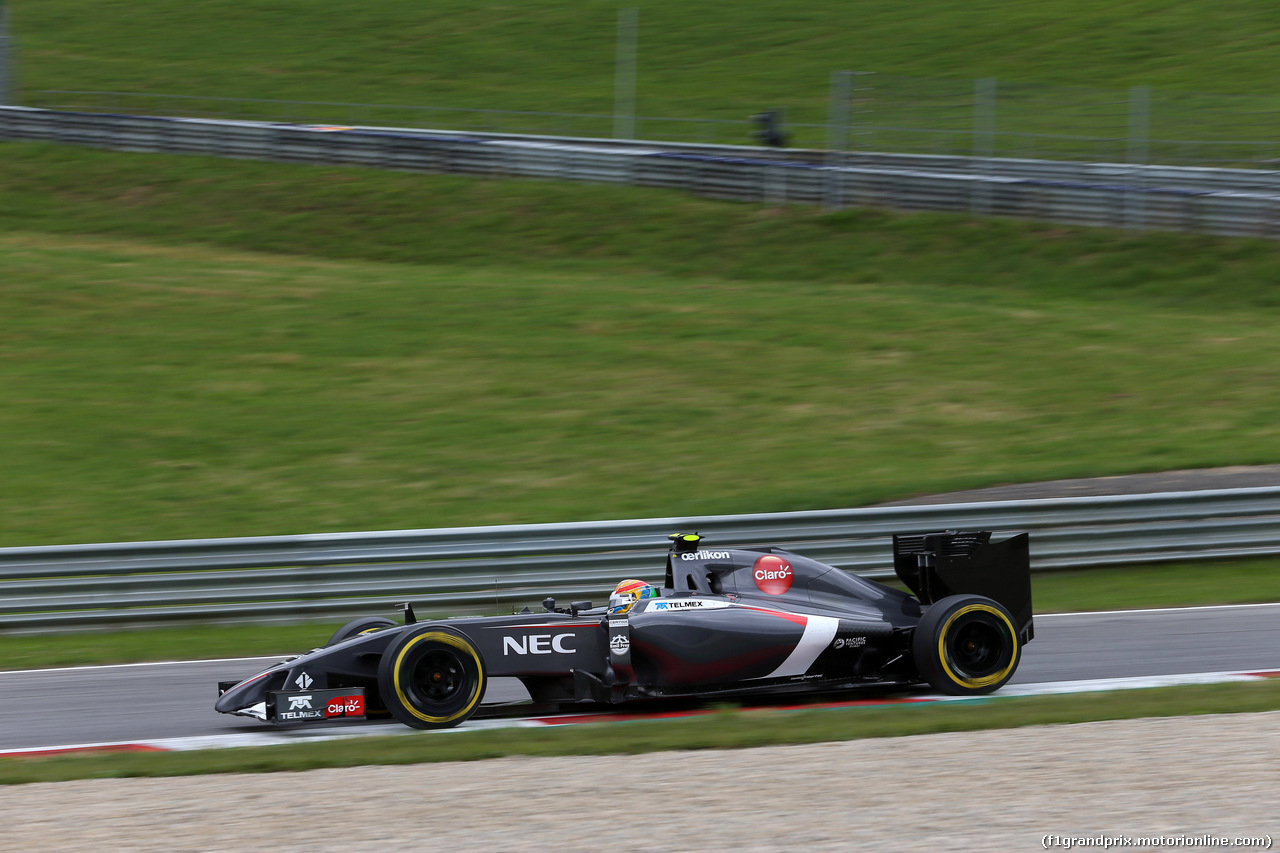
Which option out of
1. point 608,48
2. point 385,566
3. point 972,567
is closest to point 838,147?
point 608,48

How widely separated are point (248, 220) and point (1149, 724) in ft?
85.6

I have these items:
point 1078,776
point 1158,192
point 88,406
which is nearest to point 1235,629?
point 1078,776

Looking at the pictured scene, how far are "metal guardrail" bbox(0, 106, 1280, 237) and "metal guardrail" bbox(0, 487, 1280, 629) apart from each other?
14.7 m

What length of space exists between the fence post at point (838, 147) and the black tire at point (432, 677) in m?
21.6

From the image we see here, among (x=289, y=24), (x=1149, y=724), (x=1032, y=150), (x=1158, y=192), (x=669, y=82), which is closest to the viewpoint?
(x=1149, y=724)

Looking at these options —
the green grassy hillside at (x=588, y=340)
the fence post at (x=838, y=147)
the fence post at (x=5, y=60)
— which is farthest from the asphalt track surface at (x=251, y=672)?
the fence post at (x=5, y=60)

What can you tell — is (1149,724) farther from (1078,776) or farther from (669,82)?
(669,82)

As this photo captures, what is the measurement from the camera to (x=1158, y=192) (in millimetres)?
25906

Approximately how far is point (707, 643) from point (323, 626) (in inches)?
192

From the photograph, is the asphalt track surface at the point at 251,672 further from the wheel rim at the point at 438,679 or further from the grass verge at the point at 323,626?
the wheel rim at the point at 438,679

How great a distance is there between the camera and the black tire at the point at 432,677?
27.5ft

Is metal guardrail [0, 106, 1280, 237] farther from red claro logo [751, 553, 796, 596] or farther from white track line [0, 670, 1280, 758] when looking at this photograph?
red claro logo [751, 553, 796, 596]

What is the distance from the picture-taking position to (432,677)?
854 centimetres

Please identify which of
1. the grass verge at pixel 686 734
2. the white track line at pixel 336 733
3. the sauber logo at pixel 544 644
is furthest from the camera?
the sauber logo at pixel 544 644
